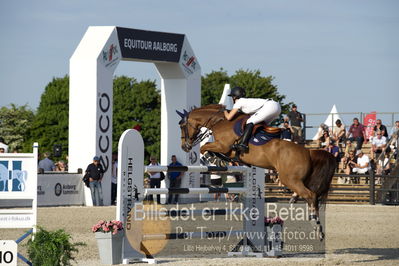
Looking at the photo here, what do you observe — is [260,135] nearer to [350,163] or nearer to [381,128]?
[350,163]

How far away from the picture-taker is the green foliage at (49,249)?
8.40 m

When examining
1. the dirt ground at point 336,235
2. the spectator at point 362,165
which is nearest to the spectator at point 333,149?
the spectator at point 362,165

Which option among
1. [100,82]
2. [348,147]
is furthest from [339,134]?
[100,82]

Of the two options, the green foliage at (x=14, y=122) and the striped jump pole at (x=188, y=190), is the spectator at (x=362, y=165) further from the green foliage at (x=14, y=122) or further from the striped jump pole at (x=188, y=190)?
the green foliage at (x=14, y=122)

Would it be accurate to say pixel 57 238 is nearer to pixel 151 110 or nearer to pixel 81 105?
pixel 81 105

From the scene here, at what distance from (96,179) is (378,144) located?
→ 9625 mm

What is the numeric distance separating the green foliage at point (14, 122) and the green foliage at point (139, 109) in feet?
36.1

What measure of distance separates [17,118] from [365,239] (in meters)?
63.0

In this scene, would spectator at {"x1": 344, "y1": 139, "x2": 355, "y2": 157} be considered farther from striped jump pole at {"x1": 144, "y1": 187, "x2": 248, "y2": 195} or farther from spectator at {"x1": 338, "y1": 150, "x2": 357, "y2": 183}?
striped jump pole at {"x1": 144, "y1": 187, "x2": 248, "y2": 195}

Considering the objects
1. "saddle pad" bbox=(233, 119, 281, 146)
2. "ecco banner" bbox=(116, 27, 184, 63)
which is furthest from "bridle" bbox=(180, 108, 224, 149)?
"ecco banner" bbox=(116, 27, 184, 63)

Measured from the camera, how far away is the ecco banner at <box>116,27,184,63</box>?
24.5 metres

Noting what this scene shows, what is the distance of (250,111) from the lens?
11.2 m

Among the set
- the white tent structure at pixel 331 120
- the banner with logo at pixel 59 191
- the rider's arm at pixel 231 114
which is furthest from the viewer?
the white tent structure at pixel 331 120

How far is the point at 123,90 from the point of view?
66125 millimetres
